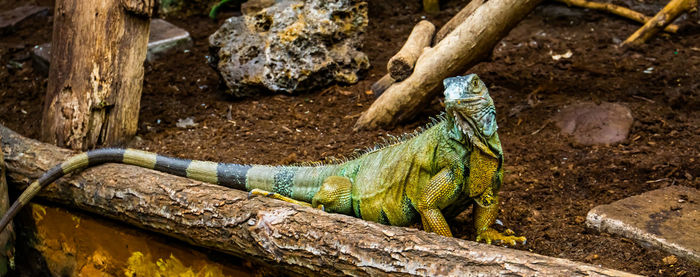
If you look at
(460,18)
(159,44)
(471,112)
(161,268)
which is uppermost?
(471,112)

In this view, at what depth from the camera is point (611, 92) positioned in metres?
5.10

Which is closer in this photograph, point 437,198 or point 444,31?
point 437,198

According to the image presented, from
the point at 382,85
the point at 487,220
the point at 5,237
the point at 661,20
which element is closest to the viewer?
the point at 487,220

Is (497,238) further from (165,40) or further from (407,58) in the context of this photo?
(165,40)

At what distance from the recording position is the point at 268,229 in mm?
3006

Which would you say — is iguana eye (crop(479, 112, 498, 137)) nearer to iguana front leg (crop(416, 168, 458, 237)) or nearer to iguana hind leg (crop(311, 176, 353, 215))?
iguana front leg (crop(416, 168, 458, 237))

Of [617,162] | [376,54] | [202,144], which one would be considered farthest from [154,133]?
[617,162]

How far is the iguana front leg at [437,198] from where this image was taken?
3.15m

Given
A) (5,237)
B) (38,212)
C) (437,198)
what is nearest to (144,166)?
(38,212)

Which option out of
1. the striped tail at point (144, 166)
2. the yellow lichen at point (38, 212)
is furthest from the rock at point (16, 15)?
the striped tail at point (144, 166)

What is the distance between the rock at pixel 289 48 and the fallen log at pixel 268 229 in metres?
1.76

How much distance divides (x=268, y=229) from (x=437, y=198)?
2.68 feet

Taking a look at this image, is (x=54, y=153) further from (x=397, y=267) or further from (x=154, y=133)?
(x=397, y=267)

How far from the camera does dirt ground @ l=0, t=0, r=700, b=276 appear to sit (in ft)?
12.2
